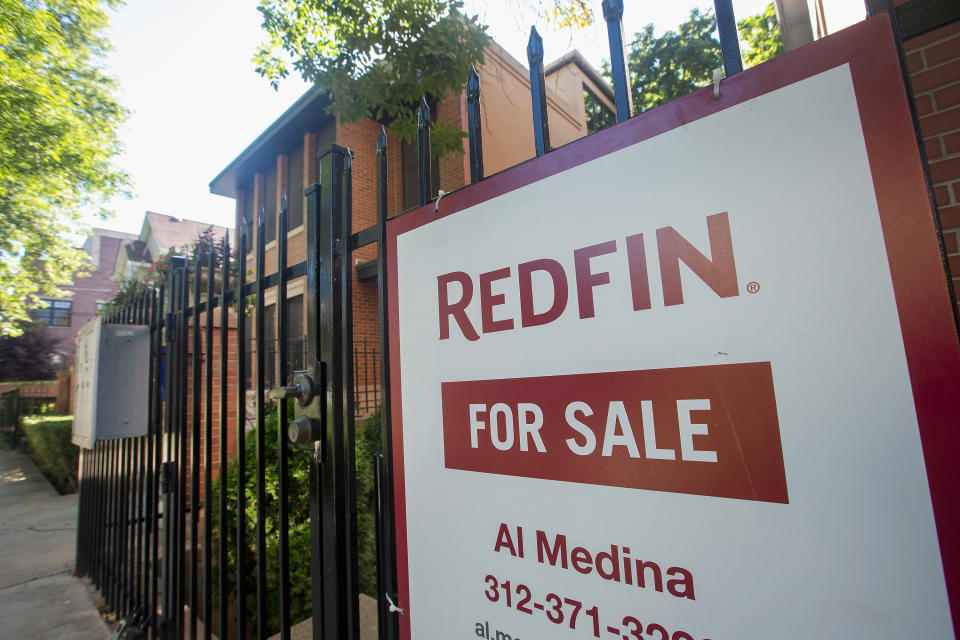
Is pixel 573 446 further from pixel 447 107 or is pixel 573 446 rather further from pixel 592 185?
pixel 447 107

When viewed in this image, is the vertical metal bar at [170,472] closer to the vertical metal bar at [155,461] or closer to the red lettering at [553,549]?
the vertical metal bar at [155,461]

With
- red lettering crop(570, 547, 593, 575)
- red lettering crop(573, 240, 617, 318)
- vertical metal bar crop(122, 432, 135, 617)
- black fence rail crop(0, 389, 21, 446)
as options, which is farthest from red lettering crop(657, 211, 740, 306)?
black fence rail crop(0, 389, 21, 446)

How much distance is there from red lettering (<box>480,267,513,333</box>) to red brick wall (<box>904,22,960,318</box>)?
1534 millimetres

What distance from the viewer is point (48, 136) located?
9.24m

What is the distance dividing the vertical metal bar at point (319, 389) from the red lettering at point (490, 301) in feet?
2.41

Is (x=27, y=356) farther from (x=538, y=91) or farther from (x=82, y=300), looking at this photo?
(x=538, y=91)

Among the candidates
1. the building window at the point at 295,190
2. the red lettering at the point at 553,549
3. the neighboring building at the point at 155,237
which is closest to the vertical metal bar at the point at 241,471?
the red lettering at the point at 553,549

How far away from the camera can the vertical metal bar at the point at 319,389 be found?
1512 millimetres

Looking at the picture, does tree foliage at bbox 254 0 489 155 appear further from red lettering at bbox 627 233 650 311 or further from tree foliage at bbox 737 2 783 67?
tree foliage at bbox 737 2 783 67

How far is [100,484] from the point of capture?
11.1ft

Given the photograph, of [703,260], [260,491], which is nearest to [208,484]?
[260,491]

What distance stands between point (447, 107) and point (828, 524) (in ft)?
28.3

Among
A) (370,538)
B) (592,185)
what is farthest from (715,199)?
(370,538)

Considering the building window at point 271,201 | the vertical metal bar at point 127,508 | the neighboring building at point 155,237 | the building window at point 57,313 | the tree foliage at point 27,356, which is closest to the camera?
the vertical metal bar at point 127,508
